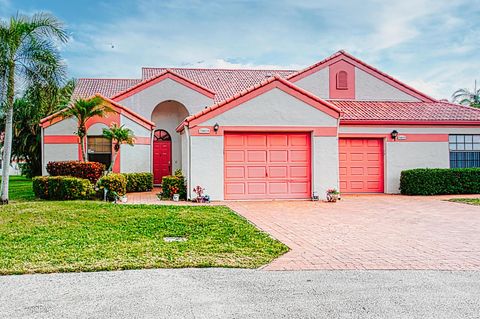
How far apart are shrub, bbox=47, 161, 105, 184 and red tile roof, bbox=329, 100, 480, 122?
10.3 meters

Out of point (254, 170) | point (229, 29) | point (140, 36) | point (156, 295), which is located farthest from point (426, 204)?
point (140, 36)

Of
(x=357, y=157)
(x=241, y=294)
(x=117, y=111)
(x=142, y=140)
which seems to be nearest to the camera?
(x=241, y=294)

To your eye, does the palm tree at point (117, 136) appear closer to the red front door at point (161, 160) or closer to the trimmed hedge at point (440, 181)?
the red front door at point (161, 160)

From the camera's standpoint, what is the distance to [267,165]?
15500 millimetres

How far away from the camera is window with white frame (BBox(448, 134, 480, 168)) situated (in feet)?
61.1

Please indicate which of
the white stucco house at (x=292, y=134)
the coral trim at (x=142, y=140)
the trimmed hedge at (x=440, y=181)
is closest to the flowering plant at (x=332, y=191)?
the white stucco house at (x=292, y=134)

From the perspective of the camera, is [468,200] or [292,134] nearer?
[468,200]

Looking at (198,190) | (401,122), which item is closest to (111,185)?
(198,190)

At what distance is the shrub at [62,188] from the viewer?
1474 centimetres

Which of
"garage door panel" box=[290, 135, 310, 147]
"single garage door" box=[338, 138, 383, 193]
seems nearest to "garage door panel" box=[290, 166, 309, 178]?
"garage door panel" box=[290, 135, 310, 147]

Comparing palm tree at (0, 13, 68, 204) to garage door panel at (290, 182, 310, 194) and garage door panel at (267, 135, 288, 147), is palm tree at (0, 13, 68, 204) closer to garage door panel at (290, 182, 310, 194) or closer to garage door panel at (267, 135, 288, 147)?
garage door panel at (267, 135, 288, 147)

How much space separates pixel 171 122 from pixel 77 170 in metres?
9.35

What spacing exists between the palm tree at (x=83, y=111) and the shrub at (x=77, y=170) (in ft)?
6.66

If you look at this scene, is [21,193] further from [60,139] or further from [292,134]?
[292,134]
